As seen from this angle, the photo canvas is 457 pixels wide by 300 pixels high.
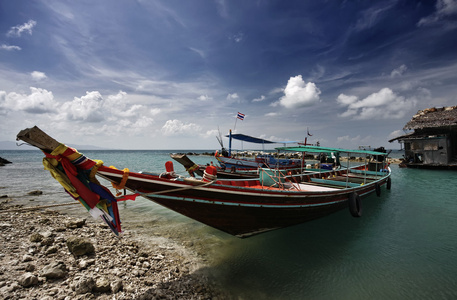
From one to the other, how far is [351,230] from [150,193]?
935 cm

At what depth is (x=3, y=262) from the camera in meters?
Answer: 5.43

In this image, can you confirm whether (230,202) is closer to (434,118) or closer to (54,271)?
(54,271)

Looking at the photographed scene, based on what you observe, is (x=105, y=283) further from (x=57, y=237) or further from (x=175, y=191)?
(x=57, y=237)

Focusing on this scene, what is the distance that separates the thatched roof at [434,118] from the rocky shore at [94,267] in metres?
42.1

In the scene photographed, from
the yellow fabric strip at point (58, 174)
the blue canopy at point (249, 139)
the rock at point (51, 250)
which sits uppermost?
the blue canopy at point (249, 139)

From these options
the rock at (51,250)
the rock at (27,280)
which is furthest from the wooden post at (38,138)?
the rock at (51,250)

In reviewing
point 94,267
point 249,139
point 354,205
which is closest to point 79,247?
point 94,267

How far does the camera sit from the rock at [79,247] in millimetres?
6031

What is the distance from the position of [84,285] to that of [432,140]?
45.0 metres

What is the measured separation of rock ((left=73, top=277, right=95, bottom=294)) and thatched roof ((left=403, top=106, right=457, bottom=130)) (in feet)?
145

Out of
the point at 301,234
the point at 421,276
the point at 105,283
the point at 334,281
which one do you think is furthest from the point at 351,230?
the point at 105,283

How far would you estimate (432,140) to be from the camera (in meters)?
31.6

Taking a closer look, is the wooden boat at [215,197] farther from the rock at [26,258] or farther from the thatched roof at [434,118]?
the thatched roof at [434,118]

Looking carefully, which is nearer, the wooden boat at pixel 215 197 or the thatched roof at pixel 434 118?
the wooden boat at pixel 215 197
